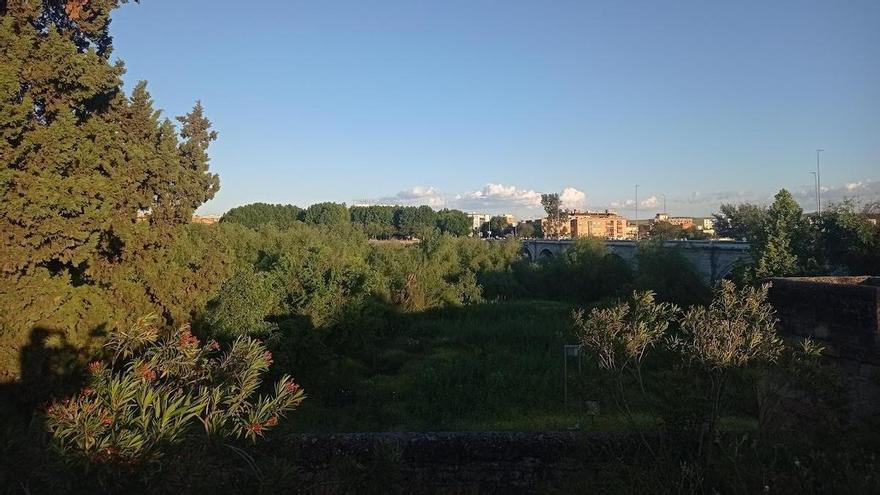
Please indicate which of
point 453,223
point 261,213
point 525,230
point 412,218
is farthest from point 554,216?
point 261,213

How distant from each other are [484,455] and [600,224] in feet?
366

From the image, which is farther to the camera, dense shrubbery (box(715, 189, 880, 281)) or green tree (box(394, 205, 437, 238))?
green tree (box(394, 205, 437, 238))

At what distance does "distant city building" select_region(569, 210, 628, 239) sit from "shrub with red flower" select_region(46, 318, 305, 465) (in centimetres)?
9913

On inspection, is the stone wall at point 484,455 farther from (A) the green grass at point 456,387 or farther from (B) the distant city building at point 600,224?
(B) the distant city building at point 600,224

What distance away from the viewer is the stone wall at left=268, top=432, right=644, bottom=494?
20.6 feet

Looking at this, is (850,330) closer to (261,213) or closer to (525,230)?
(261,213)

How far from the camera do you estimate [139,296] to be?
11875 mm

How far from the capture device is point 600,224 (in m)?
114

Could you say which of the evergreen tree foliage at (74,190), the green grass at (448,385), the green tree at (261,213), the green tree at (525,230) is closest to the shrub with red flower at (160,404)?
the evergreen tree foliage at (74,190)

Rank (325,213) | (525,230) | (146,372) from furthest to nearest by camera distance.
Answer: (525,230), (325,213), (146,372)

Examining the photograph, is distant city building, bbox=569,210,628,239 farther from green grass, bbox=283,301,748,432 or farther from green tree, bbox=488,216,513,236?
green grass, bbox=283,301,748,432

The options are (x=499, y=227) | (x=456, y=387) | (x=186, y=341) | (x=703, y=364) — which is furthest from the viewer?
(x=499, y=227)

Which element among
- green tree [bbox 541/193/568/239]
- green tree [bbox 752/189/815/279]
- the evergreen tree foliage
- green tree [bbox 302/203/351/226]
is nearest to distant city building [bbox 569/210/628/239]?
green tree [bbox 541/193/568/239]

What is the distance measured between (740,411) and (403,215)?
306 feet
